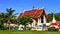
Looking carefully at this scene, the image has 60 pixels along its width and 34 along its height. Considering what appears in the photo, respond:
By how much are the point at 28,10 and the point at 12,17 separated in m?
15.6

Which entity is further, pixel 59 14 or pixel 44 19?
pixel 59 14

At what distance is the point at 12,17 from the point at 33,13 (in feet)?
39.6

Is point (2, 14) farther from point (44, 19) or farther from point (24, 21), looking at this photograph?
point (44, 19)

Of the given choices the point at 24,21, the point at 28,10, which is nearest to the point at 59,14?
the point at 28,10

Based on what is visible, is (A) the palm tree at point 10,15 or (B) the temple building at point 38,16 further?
(B) the temple building at point 38,16

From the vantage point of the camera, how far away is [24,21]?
61.6 metres

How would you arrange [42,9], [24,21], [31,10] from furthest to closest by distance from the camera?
[31,10] < [42,9] < [24,21]

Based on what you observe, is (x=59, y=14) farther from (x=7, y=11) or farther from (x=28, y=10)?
(x=7, y=11)

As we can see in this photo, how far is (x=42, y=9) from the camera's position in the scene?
69.9 meters

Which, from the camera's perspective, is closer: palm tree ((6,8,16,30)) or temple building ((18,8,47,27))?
palm tree ((6,8,16,30))

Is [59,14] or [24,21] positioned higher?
[59,14]

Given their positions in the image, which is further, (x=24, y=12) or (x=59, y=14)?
(x=59, y=14)

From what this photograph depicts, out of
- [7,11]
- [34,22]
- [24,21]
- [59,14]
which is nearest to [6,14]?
[7,11]

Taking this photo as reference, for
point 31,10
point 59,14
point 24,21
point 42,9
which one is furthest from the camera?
point 59,14
